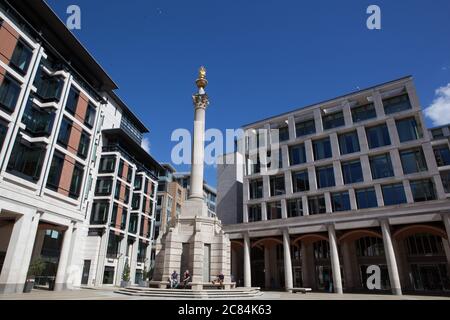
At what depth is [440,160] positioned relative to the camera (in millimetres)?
51781

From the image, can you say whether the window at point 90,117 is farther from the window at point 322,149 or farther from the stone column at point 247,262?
the window at point 322,149

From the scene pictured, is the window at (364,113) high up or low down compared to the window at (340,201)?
up

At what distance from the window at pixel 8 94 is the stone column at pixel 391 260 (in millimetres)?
39368

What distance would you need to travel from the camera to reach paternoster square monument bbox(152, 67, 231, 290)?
20.9 m

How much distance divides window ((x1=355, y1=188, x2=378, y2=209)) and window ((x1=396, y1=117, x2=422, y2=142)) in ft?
26.3

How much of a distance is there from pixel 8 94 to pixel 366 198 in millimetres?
41222

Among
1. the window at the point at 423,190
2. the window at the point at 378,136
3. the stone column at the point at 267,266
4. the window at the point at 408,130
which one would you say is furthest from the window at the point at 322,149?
the stone column at the point at 267,266

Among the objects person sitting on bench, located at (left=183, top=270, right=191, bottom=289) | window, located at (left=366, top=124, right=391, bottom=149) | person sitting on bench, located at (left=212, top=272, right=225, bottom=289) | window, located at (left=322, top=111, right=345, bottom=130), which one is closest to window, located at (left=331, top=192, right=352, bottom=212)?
window, located at (left=366, top=124, right=391, bottom=149)

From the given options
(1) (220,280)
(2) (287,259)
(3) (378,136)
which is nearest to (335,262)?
(2) (287,259)

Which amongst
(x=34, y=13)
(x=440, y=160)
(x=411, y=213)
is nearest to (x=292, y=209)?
(x=411, y=213)

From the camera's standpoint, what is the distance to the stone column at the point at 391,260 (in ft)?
106

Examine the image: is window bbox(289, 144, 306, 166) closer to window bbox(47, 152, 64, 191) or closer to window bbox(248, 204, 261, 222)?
window bbox(248, 204, 261, 222)
